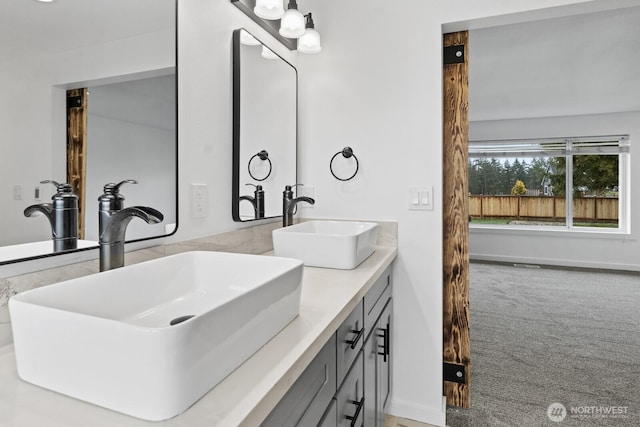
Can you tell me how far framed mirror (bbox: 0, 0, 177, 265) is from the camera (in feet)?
2.62

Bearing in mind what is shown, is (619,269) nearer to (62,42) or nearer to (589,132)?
(589,132)

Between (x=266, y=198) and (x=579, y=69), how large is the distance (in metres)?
3.55

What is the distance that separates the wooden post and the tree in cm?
490

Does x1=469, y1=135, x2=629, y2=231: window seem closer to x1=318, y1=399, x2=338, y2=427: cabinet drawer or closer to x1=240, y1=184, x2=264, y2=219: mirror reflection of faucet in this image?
x1=240, y1=184, x2=264, y2=219: mirror reflection of faucet

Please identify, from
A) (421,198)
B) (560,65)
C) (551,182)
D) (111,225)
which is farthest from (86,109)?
(551,182)

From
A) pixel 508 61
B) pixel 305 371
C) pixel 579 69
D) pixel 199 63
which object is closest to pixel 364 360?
pixel 305 371

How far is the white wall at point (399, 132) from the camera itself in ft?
5.97

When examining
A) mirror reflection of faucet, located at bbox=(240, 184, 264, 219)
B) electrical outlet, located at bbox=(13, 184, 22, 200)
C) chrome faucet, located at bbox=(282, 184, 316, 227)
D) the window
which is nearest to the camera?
electrical outlet, located at bbox=(13, 184, 22, 200)

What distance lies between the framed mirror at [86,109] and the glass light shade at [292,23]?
2.13ft

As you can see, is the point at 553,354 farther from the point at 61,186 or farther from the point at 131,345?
the point at 61,186

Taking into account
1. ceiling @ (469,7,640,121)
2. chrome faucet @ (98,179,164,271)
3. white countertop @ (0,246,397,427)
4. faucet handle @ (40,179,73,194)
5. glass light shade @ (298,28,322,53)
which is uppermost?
ceiling @ (469,7,640,121)

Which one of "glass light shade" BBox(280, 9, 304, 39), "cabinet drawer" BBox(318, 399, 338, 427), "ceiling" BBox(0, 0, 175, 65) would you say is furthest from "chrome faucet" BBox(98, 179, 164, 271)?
"glass light shade" BBox(280, 9, 304, 39)

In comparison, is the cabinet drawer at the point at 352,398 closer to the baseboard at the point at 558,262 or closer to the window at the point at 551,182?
the baseboard at the point at 558,262

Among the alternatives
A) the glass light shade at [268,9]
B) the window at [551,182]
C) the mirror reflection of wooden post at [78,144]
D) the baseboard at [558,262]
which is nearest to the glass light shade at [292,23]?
the glass light shade at [268,9]
